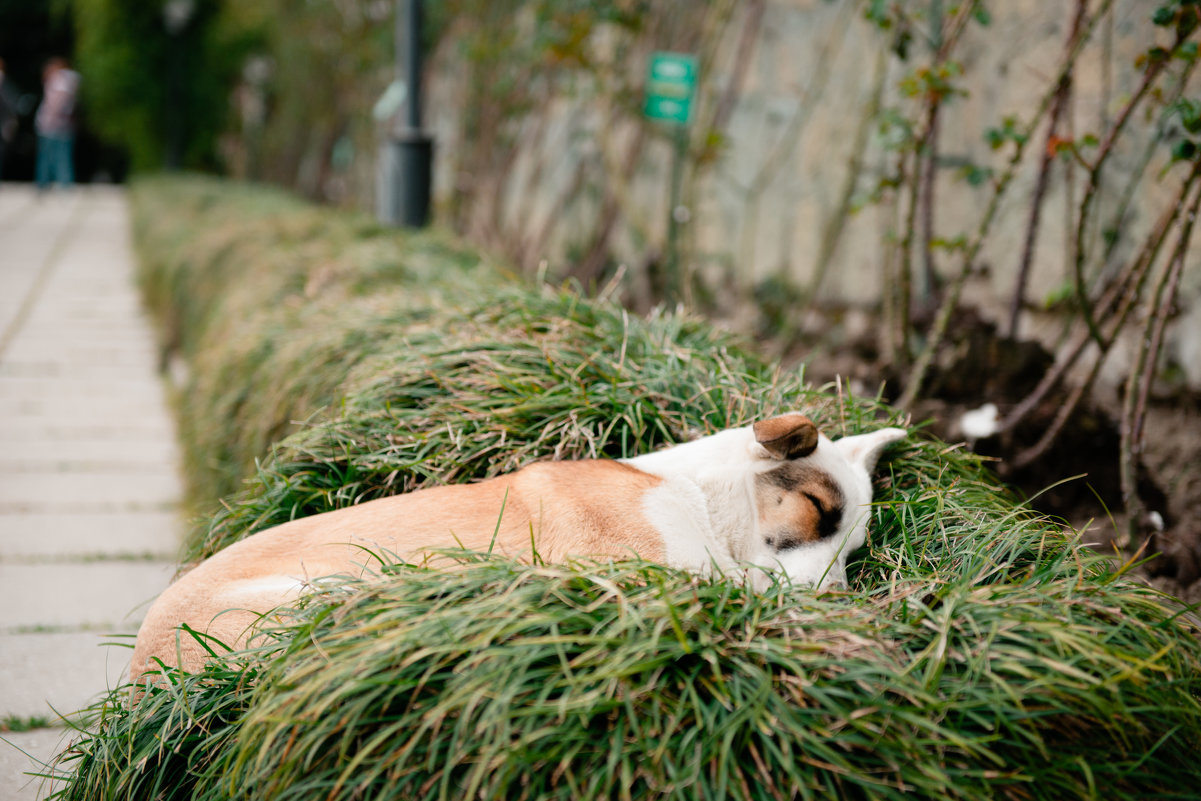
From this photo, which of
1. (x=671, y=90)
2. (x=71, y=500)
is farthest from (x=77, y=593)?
(x=671, y=90)

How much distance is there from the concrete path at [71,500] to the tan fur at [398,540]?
0.59 feet

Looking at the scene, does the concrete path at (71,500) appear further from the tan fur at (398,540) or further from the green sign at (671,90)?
the green sign at (671,90)

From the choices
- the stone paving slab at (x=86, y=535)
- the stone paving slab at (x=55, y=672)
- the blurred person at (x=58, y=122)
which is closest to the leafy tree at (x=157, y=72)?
the blurred person at (x=58, y=122)

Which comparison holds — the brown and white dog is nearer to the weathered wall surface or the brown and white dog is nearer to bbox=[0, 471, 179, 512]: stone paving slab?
the weathered wall surface

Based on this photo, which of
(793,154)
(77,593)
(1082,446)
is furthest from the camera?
(793,154)

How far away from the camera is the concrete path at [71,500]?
295 centimetres

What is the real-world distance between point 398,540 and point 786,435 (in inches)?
37.5

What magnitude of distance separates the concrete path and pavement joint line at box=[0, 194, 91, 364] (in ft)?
0.11

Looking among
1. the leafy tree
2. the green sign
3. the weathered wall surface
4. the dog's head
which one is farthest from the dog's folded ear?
the leafy tree

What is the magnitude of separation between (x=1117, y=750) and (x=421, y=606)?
1.27 metres

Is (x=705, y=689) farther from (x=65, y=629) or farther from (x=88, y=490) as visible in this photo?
(x=88, y=490)

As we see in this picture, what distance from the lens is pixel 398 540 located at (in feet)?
7.70

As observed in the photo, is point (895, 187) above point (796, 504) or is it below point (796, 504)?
above

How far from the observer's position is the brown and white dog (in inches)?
89.0
